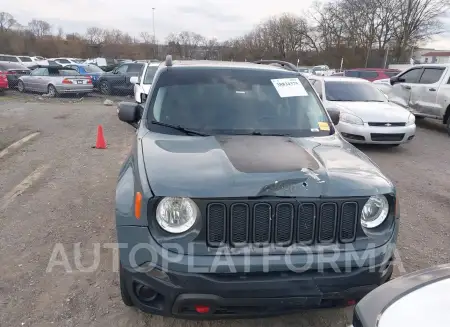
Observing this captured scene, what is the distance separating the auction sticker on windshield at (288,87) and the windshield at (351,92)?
5.50 metres

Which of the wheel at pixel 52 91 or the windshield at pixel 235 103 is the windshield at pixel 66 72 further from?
the windshield at pixel 235 103

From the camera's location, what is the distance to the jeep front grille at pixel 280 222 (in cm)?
219

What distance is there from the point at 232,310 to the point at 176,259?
453mm

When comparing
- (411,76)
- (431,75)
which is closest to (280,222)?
(431,75)

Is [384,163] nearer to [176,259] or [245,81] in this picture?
[245,81]

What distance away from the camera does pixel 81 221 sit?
4.38 meters

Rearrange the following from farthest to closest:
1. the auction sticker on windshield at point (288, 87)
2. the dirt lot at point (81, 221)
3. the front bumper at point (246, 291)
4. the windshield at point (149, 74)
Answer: the windshield at point (149, 74) → the auction sticker on windshield at point (288, 87) → the dirt lot at point (81, 221) → the front bumper at point (246, 291)

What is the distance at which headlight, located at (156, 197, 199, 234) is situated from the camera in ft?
7.18

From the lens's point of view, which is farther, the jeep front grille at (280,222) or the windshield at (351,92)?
the windshield at (351,92)

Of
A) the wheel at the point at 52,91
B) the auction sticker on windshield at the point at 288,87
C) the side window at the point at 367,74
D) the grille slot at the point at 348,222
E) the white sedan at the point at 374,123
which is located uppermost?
the auction sticker on windshield at the point at 288,87

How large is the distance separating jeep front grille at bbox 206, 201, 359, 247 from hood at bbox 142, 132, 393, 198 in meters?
0.08

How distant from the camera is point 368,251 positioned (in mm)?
2318

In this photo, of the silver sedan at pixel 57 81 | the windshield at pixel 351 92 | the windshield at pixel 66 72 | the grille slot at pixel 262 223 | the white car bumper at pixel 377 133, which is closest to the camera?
the grille slot at pixel 262 223

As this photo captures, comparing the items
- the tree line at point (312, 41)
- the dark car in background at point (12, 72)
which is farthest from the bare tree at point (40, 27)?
the dark car in background at point (12, 72)
